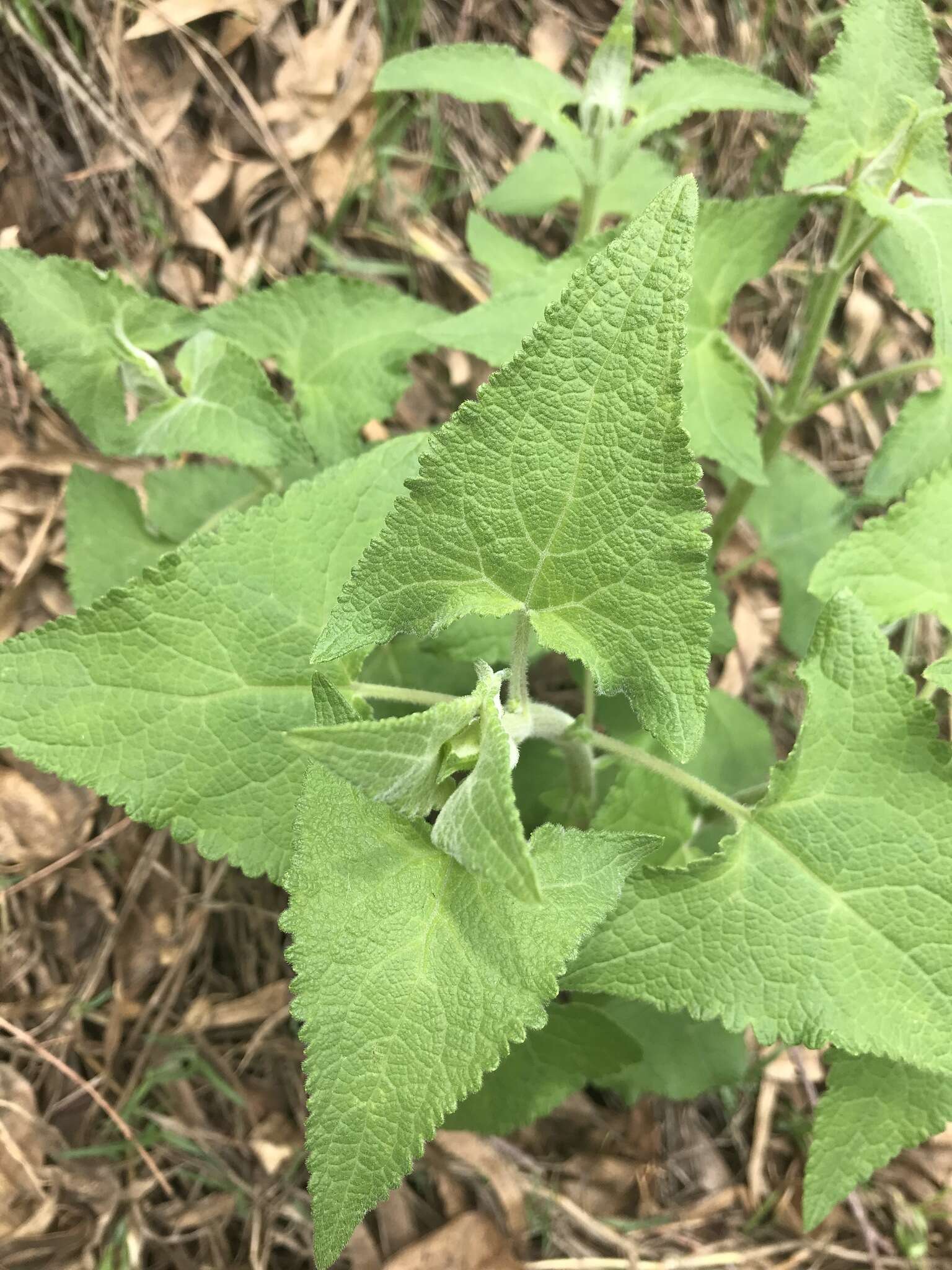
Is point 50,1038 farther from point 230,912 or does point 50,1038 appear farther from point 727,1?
point 727,1

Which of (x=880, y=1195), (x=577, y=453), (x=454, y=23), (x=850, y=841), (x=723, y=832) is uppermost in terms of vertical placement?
(x=454, y=23)

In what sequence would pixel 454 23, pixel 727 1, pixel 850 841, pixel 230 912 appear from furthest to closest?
1. pixel 727 1
2. pixel 454 23
3. pixel 230 912
4. pixel 850 841

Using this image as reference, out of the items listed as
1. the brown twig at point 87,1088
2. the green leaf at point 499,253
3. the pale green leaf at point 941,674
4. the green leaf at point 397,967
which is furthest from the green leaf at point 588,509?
the brown twig at point 87,1088

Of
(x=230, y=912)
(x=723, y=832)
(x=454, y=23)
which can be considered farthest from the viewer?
(x=454, y=23)

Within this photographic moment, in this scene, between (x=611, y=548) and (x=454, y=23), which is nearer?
(x=611, y=548)

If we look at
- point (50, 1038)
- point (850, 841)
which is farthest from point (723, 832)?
point (50, 1038)

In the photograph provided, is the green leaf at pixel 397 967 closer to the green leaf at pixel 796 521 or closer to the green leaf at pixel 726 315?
the green leaf at pixel 726 315
